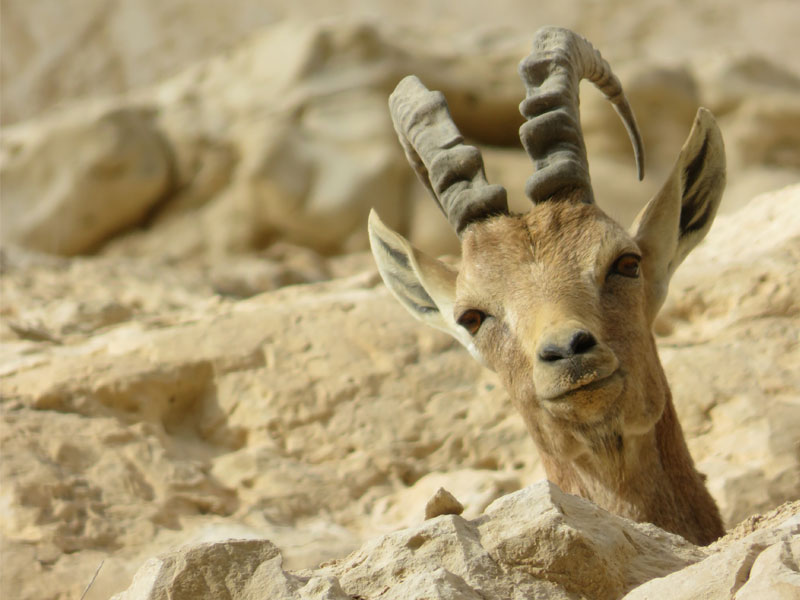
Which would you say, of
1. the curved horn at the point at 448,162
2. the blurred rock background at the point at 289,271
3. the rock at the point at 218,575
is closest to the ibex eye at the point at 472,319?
the curved horn at the point at 448,162

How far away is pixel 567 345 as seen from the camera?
5.09m

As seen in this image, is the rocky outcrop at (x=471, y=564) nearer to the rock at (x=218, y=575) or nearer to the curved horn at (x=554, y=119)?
the rock at (x=218, y=575)

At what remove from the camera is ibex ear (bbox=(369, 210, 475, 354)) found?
6.59m

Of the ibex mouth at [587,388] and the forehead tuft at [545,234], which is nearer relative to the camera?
the ibex mouth at [587,388]

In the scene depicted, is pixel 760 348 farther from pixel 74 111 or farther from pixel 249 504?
pixel 74 111

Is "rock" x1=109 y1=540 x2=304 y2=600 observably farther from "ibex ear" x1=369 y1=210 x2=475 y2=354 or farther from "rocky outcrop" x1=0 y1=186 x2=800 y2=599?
"ibex ear" x1=369 y1=210 x2=475 y2=354

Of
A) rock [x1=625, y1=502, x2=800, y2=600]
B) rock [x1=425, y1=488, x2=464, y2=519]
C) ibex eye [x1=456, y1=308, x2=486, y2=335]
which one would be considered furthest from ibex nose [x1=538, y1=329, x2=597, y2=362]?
rock [x1=625, y1=502, x2=800, y2=600]

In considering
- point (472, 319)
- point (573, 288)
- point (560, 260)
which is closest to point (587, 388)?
point (573, 288)

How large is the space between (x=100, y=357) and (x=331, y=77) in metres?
8.10

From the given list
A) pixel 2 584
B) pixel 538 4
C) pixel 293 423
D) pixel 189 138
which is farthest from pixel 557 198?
pixel 538 4

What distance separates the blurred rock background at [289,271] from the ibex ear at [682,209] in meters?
0.72

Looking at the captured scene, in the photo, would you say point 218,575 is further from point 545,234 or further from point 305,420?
point 305,420

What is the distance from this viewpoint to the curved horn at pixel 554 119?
19.7 ft

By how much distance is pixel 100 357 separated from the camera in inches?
318
